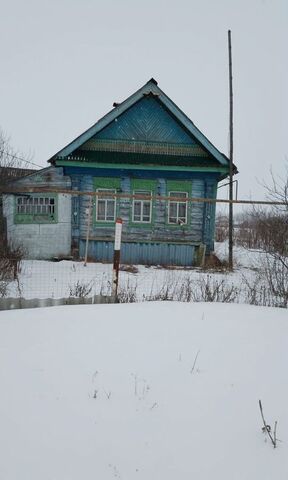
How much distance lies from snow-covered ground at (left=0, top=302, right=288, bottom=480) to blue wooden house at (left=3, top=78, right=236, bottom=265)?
761 centimetres

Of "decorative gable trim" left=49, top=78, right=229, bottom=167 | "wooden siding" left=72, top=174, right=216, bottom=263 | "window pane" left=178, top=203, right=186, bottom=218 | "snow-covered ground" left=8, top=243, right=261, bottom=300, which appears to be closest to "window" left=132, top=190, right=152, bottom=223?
"wooden siding" left=72, top=174, right=216, bottom=263

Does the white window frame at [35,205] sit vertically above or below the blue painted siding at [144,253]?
above

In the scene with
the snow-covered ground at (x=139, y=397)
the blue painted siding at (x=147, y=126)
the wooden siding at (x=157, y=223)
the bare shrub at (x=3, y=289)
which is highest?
the blue painted siding at (x=147, y=126)

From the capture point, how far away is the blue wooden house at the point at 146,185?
11.1m

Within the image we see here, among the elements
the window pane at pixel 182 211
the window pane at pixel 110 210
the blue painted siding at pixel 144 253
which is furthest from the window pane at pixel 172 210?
the window pane at pixel 110 210

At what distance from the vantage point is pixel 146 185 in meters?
11.4

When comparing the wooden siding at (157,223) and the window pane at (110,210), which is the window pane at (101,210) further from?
the wooden siding at (157,223)

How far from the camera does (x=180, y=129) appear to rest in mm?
11648

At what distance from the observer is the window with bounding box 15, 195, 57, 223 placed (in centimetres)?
1116

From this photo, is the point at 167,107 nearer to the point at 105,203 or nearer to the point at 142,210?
the point at 142,210

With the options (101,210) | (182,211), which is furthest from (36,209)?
(182,211)

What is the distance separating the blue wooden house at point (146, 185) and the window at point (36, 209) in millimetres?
80

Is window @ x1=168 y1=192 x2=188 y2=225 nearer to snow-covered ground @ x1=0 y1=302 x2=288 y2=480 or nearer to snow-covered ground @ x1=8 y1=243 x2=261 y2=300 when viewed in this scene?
snow-covered ground @ x1=8 y1=243 x2=261 y2=300

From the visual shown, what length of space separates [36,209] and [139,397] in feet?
32.4
